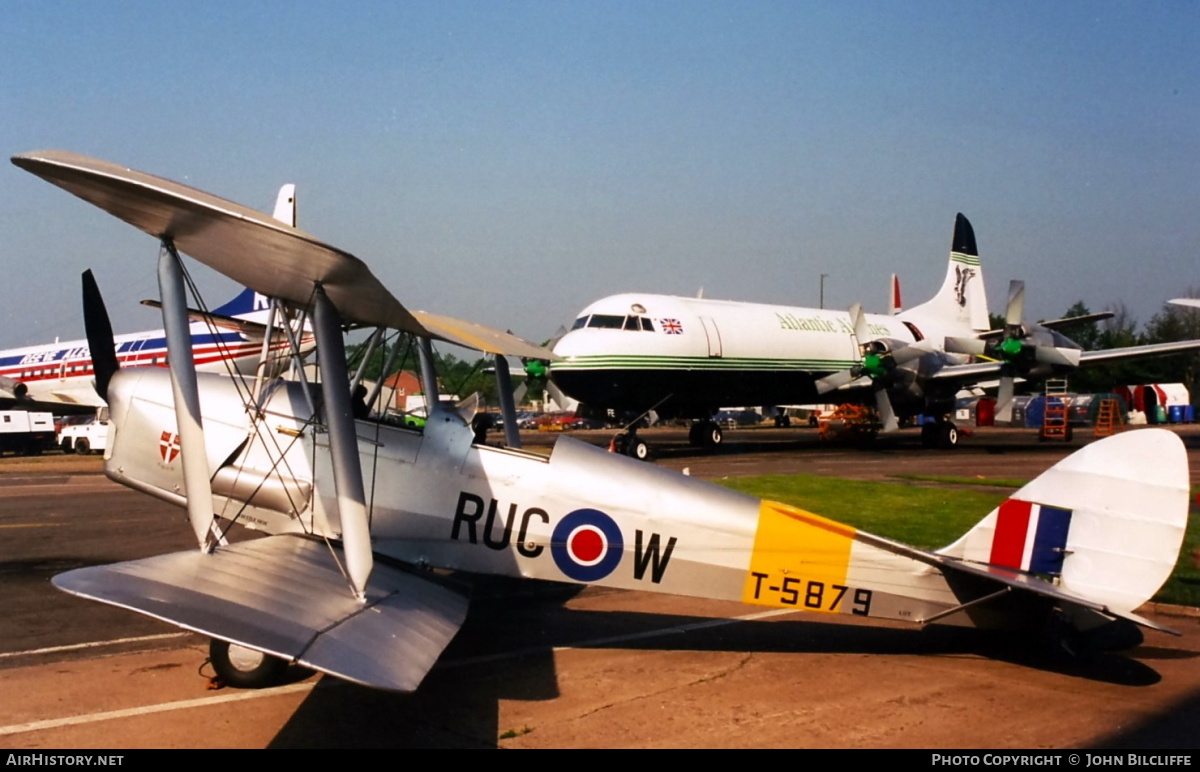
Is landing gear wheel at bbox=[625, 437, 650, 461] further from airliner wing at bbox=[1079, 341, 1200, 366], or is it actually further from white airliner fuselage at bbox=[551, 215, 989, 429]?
airliner wing at bbox=[1079, 341, 1200, 366]

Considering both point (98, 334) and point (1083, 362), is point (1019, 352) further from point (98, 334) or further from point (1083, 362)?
point (98, 334)

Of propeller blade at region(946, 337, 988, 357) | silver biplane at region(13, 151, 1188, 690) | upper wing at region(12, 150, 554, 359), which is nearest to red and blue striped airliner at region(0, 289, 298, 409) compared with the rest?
propeller blade at region(946, 337, 988, 357)

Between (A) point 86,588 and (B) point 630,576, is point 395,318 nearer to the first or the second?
(B) point 630,576

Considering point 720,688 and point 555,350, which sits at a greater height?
point 555,350

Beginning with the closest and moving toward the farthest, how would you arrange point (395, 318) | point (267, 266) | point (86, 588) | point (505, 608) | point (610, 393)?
1. point (86, 588)
2. point (267, 266)
3. point (395, 318)
4. point (505, 608)
5. point (610, 393)

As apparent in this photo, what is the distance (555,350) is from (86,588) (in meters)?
23.8

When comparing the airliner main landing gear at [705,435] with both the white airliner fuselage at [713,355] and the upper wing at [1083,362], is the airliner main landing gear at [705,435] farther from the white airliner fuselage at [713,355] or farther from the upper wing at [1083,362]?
the upper wing at [1083,362]

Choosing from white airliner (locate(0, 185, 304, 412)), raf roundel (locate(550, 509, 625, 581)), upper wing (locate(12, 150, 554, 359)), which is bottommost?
white airliner (locate(0, 185, 304, 412))

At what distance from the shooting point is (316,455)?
330 inches

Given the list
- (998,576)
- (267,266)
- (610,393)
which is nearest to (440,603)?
(267,266)

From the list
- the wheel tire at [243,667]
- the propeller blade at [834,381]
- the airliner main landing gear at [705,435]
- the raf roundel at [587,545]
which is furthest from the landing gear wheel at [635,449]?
the wheel tire at [243,667]

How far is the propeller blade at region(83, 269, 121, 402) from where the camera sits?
980 centimetres

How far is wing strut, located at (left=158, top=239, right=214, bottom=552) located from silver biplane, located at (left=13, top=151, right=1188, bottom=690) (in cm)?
2

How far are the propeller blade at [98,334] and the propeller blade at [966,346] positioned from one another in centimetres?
2838
